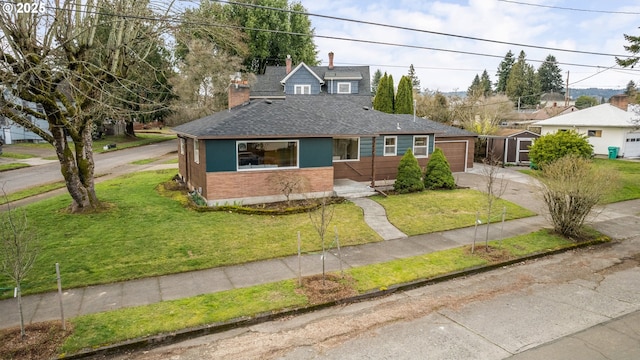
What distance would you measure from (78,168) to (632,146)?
1564 inches

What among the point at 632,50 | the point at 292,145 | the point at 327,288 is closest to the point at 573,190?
the point at 327,288

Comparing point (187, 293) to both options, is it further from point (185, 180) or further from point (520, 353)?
point (185, 180)

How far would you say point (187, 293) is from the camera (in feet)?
28.3

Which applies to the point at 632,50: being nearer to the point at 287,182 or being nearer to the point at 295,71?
the point at 287,182

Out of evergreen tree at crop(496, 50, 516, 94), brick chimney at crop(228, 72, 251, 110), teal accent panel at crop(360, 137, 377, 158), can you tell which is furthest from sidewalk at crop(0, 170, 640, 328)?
evergreen tree at crop(496, 50, 516, 94)

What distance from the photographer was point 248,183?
15641 mm

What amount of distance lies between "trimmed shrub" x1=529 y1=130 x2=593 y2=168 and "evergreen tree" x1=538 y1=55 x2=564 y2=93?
88.3 metres

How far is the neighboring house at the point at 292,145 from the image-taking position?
15227 millimetres

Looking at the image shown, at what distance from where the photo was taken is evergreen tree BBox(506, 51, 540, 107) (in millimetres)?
77812

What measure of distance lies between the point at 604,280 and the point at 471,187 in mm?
10576

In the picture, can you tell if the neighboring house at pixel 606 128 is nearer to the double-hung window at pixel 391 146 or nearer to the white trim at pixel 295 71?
the double-hung window at pixel 391 146

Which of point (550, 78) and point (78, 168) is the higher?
point (550, 78)

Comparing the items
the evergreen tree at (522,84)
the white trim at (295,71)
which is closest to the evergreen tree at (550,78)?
the evergreen tree at (522,84)

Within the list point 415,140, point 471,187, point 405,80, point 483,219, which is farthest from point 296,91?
point 483,219
